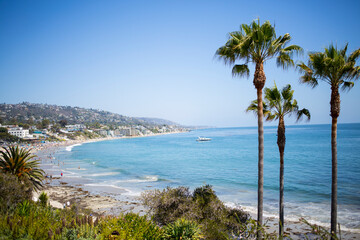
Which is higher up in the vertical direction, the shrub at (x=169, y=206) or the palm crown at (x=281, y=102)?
the palm crown at (x=281, y=102)

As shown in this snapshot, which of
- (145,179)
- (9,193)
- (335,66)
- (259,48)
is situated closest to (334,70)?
(335,66)

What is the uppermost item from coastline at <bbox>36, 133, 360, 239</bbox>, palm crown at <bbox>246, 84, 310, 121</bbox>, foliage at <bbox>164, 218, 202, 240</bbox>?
palm crown at <bbox>246, 84, 310, 121</bbox>

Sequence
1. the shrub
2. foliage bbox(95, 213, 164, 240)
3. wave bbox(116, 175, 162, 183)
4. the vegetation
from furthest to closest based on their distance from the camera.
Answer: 1. the vegetation
2. wave bbox(116, 175, 162, 183)
3. the shrub
4. foliage bbox(95, 213, 164, 240)

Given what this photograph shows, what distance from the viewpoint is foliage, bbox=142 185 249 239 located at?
10.1 meters

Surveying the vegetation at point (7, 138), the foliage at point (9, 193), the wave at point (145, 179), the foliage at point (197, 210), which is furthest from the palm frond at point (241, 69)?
the vegetation at point (7, 138)

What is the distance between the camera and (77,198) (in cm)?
2427

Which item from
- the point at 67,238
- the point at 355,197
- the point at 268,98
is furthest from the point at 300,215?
the point at 67,238

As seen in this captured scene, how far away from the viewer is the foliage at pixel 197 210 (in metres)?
10.1

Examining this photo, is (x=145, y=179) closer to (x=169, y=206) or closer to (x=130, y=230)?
(x=169, y=206)

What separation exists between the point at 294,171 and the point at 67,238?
131 ft

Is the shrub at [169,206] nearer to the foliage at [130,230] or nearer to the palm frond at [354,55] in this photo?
the foliage at [130,230]

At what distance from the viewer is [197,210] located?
34.4 ft

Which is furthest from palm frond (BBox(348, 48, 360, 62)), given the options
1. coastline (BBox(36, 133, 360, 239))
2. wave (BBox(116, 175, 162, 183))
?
wave (BBox(116, 175, 162, 183))

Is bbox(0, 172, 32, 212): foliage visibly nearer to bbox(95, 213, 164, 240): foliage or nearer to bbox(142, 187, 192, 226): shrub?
bbox(142, 187, 192, 226): shrub
